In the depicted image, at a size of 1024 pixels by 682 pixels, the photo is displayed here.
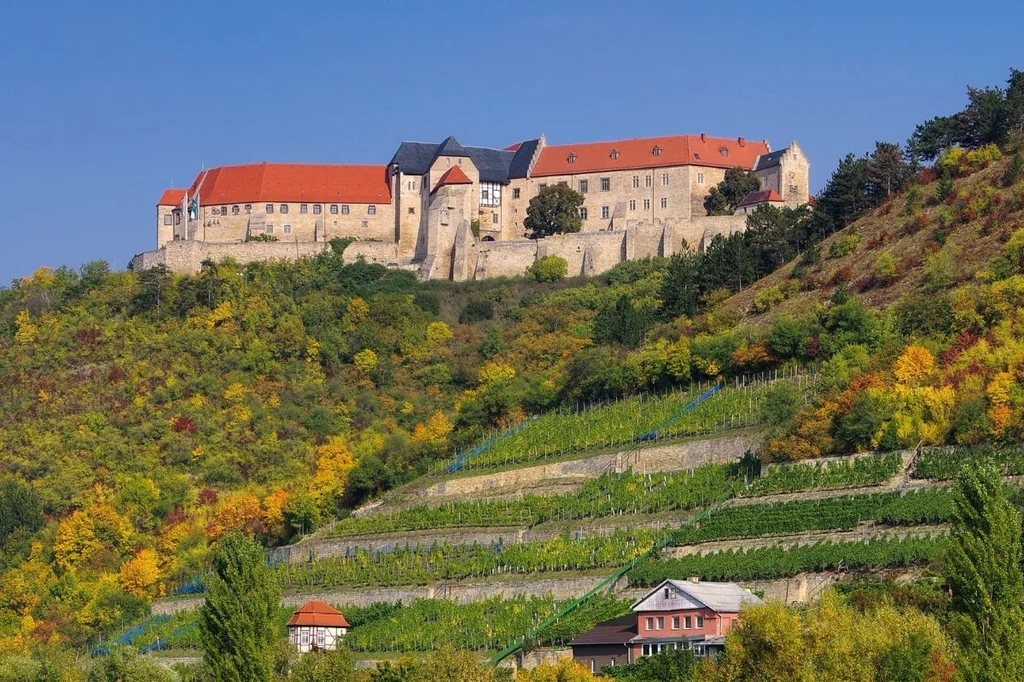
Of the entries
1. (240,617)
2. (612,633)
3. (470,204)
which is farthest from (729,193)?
(240,617)

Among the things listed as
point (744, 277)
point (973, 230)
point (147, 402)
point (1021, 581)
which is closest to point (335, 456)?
point (147, 402)

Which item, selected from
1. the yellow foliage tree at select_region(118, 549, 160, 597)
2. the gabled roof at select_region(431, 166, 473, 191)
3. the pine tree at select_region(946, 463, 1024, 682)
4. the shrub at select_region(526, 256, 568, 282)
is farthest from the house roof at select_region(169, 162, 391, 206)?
the pine tree at select_region(946, 463, 1024, 682)

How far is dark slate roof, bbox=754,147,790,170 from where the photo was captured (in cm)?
10444

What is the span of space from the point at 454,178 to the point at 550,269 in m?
7.48

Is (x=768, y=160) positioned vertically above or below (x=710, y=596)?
above

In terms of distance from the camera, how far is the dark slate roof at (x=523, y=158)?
10878 cm

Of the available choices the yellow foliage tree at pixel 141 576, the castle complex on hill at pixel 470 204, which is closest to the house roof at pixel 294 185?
the castle complex on hill at pixel 470 204

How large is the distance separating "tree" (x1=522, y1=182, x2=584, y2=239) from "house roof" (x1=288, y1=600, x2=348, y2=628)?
4149cm

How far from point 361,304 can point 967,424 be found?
39.6 meters

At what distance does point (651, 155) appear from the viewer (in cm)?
10662

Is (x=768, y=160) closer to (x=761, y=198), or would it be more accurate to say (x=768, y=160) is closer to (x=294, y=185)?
(x=761, y=198)

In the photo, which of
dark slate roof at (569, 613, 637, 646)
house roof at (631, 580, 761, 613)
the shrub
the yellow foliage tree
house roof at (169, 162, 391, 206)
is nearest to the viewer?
house roof at (631, 580, 761, 613)

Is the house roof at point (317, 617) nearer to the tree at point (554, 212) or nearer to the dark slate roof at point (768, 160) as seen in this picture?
the tree at point (554, 212)

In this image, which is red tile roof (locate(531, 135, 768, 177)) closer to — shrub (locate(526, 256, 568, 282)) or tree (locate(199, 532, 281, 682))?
shrub (locate(526, 256, 568, 282))
